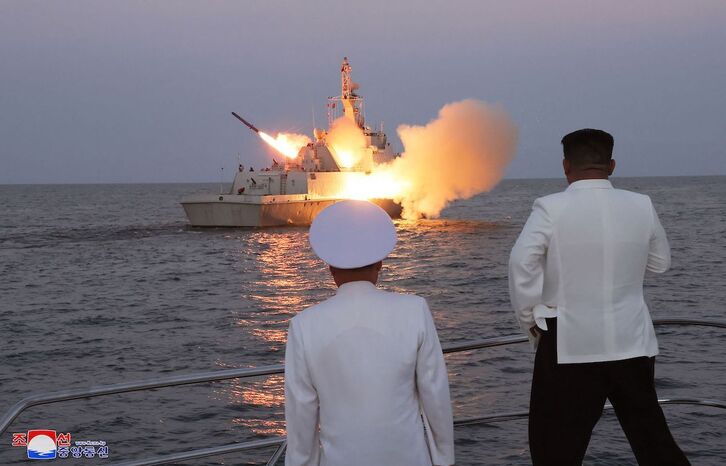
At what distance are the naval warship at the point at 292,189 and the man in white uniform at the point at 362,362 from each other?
38.6 m

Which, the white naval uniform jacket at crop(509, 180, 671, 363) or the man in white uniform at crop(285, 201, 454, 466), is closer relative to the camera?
the man in white uniform at crop(285, 201, 454, 466)

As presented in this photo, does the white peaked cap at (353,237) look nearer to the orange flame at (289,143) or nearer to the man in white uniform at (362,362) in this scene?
the man in white uniform at (362,362)

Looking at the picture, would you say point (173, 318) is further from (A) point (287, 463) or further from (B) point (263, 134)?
(B) point (263, 134)

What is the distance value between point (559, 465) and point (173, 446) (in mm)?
7458

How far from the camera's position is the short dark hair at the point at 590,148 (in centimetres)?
326

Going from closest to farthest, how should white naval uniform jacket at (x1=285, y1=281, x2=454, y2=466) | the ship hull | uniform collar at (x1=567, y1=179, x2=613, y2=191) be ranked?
1. white naval uniform jacket at (x1=285, y1=281, x2=454, y2=466)
2. uniform collar at (x1=567, y1=179, x2=613, y2=191)
3. the ship hull

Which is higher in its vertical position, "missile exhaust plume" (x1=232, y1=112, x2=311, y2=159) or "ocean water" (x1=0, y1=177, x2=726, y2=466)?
"missile exhaust plume" (x1=232, y1=112, x2=311, y2=159)

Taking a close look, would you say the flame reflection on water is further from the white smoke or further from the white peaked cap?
the white peaked cap

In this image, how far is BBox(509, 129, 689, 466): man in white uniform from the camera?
3104mm

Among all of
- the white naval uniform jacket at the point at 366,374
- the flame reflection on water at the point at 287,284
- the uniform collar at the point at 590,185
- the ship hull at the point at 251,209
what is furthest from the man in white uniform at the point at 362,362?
the ship hull at the point at 251,209

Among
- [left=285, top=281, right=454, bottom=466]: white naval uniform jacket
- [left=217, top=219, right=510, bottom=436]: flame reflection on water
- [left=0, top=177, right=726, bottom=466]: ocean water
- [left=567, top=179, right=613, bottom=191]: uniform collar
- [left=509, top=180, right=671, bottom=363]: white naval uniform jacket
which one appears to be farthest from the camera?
[left=217, top=219, right=510, bottom=436]: flame reflection on water

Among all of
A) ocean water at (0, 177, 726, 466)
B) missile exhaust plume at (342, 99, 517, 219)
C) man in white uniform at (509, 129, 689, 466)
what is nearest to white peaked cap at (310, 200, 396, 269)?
man in white uniform at (509, 129, 689, 466)

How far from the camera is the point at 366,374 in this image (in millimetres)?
2285

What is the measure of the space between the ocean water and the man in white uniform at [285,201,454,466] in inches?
274
